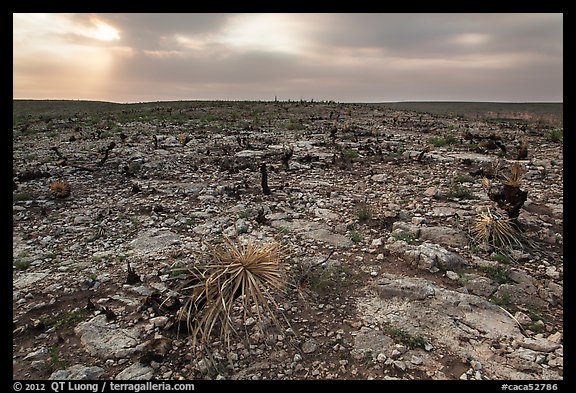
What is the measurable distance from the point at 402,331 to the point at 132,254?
413 centimetres

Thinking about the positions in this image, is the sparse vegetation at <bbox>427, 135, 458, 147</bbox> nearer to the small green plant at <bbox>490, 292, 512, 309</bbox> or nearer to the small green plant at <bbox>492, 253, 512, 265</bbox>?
the small green plant at <bbox>492, 253, 512, 265</bbox>

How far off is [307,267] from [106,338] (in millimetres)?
2623

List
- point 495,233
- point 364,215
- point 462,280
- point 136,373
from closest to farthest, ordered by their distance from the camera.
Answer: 1. point 136,373
2. point 462,280
3. point 495,233
4. point 364,215

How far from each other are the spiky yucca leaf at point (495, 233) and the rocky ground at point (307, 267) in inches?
6.3

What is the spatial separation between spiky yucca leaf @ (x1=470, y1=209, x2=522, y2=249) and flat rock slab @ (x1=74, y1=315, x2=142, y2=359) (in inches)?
199

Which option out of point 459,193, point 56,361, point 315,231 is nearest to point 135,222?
point 56,361

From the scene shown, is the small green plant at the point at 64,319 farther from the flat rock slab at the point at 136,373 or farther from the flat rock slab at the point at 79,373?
the flat rock slab at the point at 136,373

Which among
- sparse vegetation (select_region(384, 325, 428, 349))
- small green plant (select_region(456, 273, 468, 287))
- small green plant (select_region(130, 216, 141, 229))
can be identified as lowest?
sparse vegetation (select_region(384, 325, 428, 349))

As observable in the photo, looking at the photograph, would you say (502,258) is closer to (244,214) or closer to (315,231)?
(315,231)

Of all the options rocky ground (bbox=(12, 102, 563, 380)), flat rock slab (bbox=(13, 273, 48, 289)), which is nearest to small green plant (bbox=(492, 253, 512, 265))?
rocky ground (bbox=(12, 102, 563, 380))

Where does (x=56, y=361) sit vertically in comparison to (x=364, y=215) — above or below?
below

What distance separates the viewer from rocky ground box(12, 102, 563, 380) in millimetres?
3582

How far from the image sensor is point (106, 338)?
153 inches

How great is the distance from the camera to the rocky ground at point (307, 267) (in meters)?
3.58
